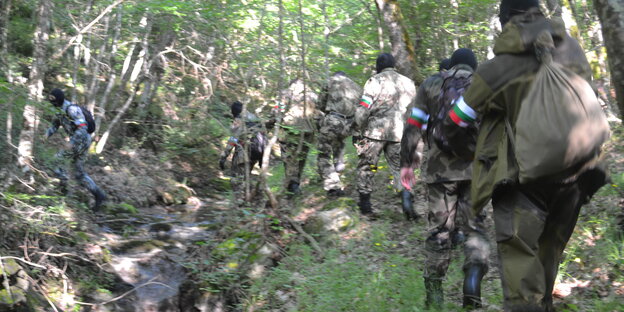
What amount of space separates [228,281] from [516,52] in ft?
16.7

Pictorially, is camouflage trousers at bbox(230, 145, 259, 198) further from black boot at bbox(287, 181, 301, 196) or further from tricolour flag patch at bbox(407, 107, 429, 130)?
tricolour flag patch at bbox(407, 107, 429, 130)

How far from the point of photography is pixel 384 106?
27.9 feet

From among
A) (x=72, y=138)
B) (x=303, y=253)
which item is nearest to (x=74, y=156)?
(x=72, y=138)

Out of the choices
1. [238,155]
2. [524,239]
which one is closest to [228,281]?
[238,155]

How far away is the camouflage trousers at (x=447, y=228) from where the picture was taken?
16.3 feet

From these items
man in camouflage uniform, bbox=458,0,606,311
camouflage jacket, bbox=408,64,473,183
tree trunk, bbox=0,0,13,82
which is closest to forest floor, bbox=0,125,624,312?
camouflage jacket, bbox=408,64,473,183

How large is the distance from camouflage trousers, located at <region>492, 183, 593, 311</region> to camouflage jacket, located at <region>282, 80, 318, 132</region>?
5.88 metres

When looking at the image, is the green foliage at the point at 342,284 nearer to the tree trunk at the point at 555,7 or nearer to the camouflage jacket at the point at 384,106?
the camouflage jacket at the point at 384,106

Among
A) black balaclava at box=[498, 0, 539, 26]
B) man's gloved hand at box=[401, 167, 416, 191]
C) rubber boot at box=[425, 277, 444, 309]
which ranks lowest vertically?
rubber boot at box=[425, 277, 444, 309]

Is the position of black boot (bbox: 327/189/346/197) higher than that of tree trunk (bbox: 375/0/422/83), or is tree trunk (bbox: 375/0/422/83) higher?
tree trunk (bbox: 375/0/422/83)

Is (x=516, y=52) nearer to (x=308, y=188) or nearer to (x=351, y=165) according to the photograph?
(x=308, y=188)

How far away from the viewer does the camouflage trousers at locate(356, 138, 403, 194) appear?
8570 mm

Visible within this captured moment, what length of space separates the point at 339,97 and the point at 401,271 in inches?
161

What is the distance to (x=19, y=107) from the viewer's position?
784 cm
